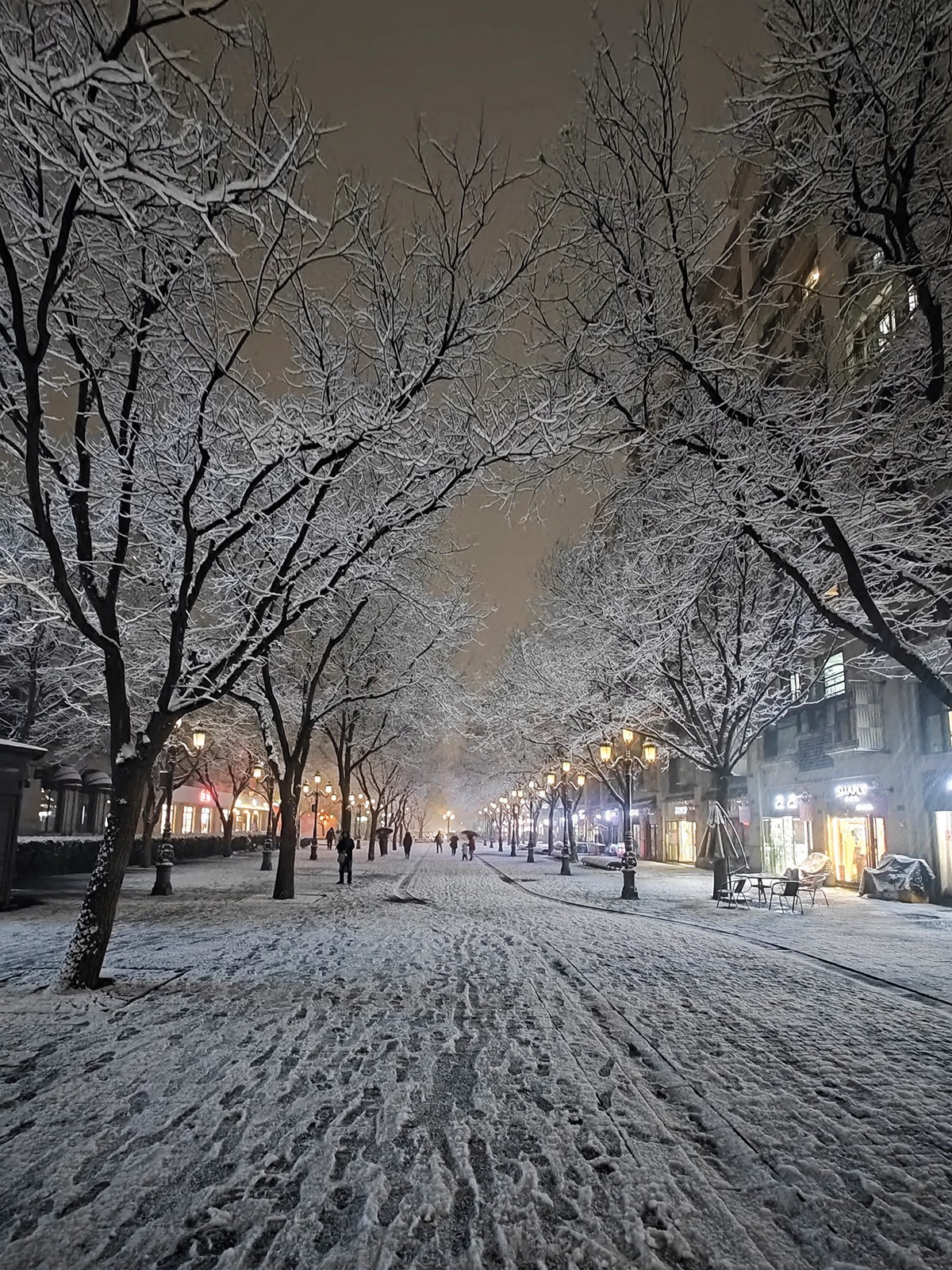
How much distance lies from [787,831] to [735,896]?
36.7 feet

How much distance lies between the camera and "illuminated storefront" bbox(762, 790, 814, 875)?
90.9ft

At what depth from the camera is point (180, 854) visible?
3506 cm

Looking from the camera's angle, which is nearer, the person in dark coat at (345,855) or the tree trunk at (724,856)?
the tree trunk at (724,856)

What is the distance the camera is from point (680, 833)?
44.8m

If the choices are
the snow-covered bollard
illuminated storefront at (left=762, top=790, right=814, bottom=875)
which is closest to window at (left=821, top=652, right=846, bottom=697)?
illuminated storefront at (left=762, top=790, right=814, bottom=875)

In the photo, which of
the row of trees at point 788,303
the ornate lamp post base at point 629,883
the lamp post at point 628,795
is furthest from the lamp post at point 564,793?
the row of trees at point 788,303

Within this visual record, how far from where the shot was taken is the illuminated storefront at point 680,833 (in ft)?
140

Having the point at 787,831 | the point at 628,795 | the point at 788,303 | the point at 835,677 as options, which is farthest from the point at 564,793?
the point at 788,303

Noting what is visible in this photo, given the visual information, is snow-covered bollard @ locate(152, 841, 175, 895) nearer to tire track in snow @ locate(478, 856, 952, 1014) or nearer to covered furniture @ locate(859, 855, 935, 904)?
tire track in snow @ locate(478, 856, 952, 1014)

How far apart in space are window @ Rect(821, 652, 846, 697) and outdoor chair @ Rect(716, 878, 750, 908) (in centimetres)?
970

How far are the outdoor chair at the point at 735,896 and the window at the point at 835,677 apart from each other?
970 centimetres

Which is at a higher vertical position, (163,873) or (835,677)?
(835,677)

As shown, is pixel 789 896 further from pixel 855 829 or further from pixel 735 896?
pixel 855 829

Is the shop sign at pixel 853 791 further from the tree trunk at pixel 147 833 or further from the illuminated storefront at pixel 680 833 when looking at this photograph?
the tree trunk at pixel 147 833
